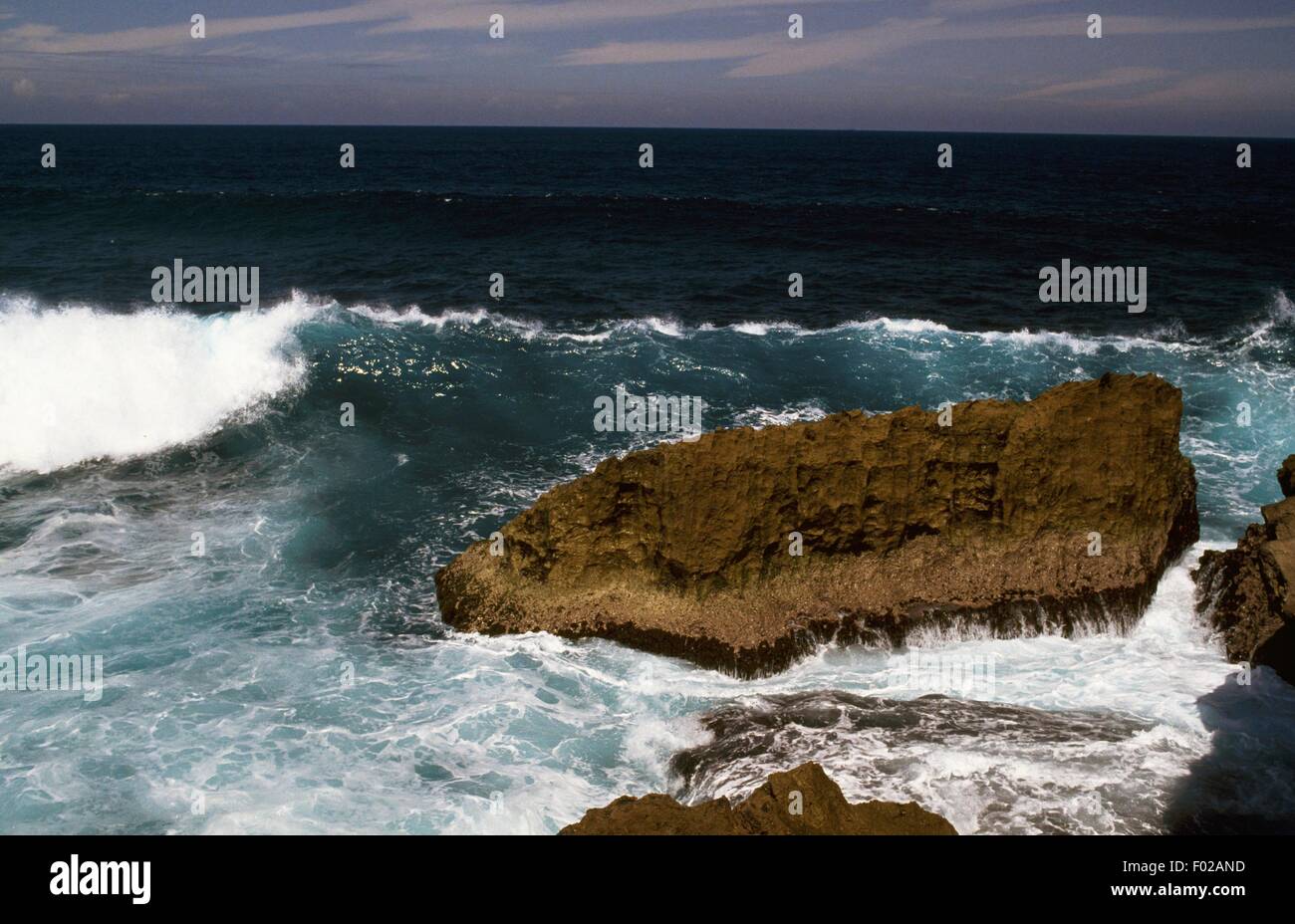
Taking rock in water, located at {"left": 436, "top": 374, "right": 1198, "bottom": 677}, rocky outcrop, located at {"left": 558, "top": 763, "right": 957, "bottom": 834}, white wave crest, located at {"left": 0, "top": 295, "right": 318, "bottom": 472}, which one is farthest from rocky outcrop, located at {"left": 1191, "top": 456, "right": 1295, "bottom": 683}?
white wave crest, located at {"left": 0, "top": 295, "right": 318, "bottom": 472}

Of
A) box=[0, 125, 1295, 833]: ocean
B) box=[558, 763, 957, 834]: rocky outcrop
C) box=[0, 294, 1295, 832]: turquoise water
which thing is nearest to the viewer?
box=[558, 763, 957, 834]: rocky outcrop

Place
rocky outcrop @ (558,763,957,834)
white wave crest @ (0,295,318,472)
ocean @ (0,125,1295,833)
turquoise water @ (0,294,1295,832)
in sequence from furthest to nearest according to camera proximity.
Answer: white wave crest @ (0,295,318,472) → ocean @ (0,125,1295,833) → turquoise water @ (0,294,1295,832) → rocky outcrop @ (558,763,957,834)

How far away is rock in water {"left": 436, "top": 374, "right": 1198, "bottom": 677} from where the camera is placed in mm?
11141

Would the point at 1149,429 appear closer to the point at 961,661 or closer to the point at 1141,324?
the point at 961,661

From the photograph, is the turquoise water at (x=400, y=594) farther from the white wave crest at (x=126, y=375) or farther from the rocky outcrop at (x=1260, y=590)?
the rocky outcrop at (x=1260, y=590)

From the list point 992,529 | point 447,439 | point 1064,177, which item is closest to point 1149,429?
point 992,529

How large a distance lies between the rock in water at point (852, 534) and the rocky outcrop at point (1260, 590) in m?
0.70

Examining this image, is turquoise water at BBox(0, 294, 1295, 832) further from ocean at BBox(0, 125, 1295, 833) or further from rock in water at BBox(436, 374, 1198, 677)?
rock in water at BBox(436, 374, 1198, 677)

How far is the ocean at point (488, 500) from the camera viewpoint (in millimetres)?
9062

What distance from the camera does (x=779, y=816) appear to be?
636 centimetres

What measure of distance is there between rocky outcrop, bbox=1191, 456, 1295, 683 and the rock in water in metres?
0.70

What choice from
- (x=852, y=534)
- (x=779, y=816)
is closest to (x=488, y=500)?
(x=852, y=534)

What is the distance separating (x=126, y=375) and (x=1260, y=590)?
64.3 feet

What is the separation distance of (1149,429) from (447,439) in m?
11.8
